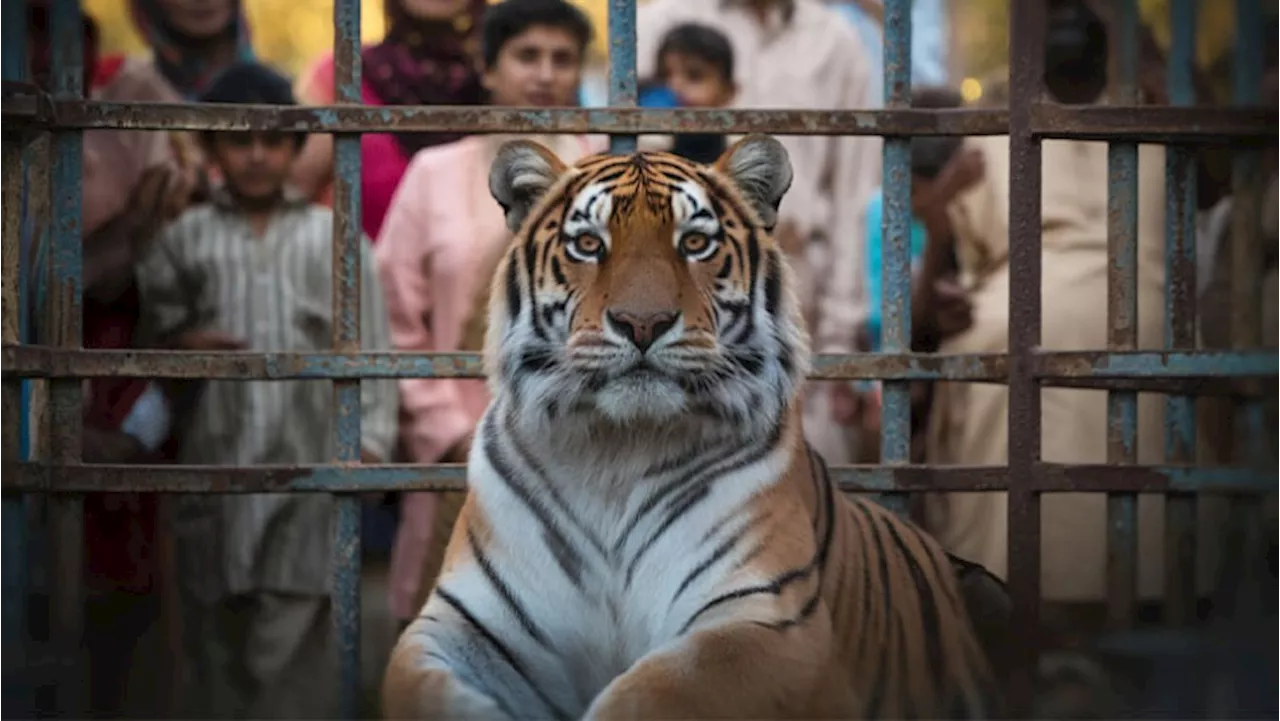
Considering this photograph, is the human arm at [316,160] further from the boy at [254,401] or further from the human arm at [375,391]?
the human arm at [375,391]

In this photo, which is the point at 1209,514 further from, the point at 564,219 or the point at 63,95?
the point at 63,95

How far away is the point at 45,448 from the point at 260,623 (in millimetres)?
1520

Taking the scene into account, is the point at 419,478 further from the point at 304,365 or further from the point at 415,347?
the point at 415,347

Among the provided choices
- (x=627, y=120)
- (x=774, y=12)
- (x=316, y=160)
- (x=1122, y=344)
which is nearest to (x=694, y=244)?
(x=627, y=120)

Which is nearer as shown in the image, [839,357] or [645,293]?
[645,293]

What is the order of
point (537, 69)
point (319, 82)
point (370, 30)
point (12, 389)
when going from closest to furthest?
1. point (12, 389)
2. point (537, 69)
3. point (319, 82)
4. point (370, 30)

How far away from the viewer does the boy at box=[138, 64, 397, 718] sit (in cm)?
545

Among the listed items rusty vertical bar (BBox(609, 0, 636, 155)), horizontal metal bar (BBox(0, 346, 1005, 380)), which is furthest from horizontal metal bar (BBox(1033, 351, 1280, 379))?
rusty vertical bar (BBox(609, 0, 636, 155))

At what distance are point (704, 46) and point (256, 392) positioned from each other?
184 centimetres

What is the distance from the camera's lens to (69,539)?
4098 mm

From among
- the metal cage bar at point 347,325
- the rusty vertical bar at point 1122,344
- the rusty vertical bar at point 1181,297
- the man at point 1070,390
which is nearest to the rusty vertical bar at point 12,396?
the metal cage bar at point 347,325

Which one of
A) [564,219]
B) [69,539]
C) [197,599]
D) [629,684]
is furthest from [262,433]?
[629,684]

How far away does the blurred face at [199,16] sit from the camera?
6574mm

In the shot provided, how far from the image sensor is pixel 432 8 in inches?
256
